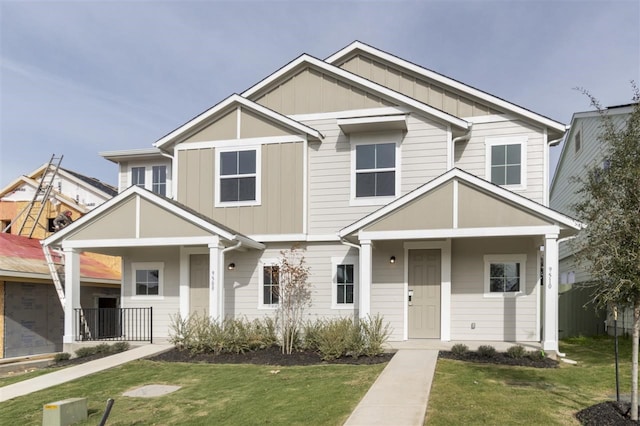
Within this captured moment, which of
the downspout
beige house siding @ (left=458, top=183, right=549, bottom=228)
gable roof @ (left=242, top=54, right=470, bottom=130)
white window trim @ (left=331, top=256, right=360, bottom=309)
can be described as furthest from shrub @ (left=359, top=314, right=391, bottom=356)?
gable roof @ (left=242, top=54, right=470, bottom=130)

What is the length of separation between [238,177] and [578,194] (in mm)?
11421

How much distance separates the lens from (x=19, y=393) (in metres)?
8.60

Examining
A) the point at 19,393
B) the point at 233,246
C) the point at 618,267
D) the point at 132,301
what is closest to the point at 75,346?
the point at 132,301

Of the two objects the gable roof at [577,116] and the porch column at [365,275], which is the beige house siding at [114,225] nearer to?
the porch column at [365,275]

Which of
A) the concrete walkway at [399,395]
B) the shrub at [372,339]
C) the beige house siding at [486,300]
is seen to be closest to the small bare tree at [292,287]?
the shrub at [372,339]

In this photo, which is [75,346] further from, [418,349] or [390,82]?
[390,82]

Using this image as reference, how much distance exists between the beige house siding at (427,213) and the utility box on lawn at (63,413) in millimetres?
6554

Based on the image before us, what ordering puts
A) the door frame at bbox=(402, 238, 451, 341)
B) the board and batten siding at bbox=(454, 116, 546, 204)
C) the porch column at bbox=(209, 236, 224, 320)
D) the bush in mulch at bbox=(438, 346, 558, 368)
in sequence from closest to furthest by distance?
the bush in mulch at bbox=(438, 346, 558, 368)
the porch column at bbox=(209, 236, 224, 320)
the door frame at bbox=(402, 238, 451, 341)
the board and batten siding at bbox=(454, 116, 546, 204)

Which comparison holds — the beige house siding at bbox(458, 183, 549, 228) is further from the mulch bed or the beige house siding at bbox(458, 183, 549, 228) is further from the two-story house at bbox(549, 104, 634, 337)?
the mulch bed

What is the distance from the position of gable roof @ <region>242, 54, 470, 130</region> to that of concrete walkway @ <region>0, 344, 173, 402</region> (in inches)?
279

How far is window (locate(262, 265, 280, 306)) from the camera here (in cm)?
1270

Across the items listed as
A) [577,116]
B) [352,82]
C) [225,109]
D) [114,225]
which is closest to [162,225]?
[114,225]

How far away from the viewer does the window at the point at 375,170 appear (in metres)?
12.3

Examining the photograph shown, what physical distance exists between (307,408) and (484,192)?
5822mm
